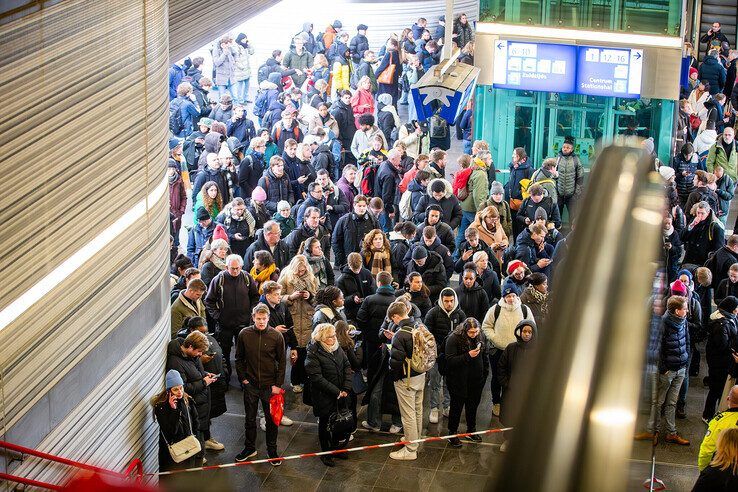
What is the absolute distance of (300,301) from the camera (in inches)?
482

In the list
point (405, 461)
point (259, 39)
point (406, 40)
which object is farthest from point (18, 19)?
point (259, 39)

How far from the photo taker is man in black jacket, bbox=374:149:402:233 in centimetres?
1728

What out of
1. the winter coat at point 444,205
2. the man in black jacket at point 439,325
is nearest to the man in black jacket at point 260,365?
the man in black jacket at point 439,325

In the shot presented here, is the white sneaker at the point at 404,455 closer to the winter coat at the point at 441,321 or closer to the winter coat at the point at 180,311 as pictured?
the winter coat at the point at 441,321

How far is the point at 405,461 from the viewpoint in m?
11.0

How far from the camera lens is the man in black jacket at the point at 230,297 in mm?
12391

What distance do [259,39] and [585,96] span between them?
13.1 m

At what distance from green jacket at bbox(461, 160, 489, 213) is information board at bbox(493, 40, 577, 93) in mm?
3759

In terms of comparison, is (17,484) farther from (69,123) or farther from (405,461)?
(405,461)

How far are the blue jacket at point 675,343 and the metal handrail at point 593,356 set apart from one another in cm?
860

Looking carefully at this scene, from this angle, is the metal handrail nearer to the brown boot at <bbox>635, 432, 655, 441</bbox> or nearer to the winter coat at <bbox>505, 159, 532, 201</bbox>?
the brown boot at <bbox>635, 432, 655, 441</bbox>

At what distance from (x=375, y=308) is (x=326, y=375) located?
1561mm

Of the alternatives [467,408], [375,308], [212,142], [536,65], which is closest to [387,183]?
[212,142]

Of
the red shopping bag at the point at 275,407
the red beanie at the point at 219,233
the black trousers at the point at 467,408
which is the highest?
the red beanie at the point at 219,233
